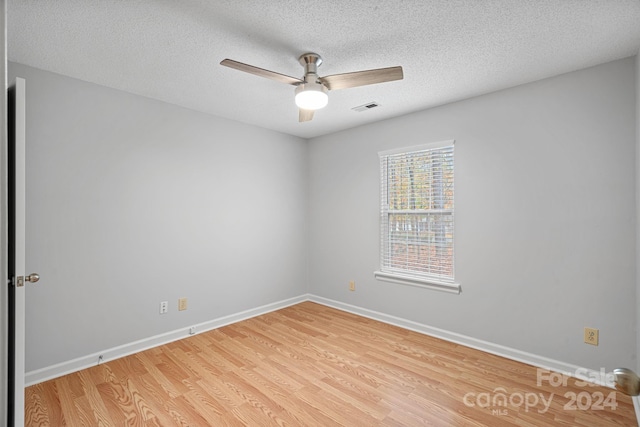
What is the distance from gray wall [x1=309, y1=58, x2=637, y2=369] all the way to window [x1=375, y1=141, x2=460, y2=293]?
0.12 m

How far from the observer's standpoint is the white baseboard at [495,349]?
2473mm

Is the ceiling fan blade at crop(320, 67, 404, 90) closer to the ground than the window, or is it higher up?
higher up

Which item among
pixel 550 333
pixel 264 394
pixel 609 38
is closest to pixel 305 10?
pixel 609 38

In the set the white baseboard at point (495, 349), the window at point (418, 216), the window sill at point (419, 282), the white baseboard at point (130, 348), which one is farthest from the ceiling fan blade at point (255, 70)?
the white baseboard at point (495, 349)

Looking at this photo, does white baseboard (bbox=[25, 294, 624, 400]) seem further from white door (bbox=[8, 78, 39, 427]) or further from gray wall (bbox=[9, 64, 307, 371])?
white door (bbox=[8, 78, 39, 427])

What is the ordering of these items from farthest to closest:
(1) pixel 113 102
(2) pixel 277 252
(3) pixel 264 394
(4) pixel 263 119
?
(2) pixel 277 252 < (4) pixel 263 119 < (1) pixel 113 102 < (3) pixel 264 394

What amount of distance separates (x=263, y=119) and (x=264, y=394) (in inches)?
115

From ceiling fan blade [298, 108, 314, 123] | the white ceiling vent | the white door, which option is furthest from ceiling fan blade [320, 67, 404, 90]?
the white door

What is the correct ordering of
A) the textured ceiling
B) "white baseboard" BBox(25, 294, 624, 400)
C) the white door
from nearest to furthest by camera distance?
the white door → the textured ceiling → "white baseboard" BBox(25, 294, 624, 400)

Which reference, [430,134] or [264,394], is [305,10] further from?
[264,394]

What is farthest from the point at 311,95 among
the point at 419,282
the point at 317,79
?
the point at 419,282

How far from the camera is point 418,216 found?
358 centimetres

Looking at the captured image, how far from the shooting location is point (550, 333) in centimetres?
267

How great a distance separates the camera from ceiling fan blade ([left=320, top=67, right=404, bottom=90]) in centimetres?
200
